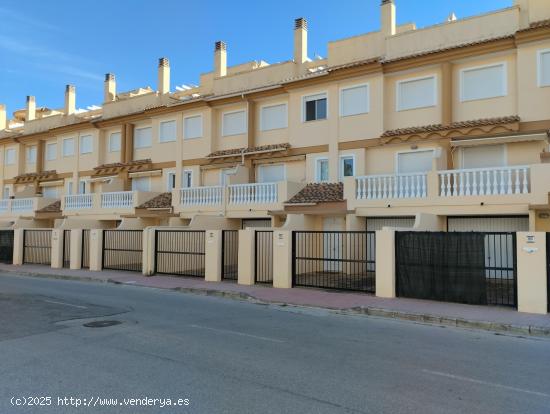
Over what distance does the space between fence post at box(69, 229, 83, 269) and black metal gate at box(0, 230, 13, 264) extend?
6.31 meters

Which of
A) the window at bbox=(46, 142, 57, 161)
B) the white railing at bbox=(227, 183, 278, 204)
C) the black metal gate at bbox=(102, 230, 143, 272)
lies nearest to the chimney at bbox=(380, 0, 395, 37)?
the white railing at bbox=(227, 183, 278, 204)

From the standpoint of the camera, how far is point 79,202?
29438mm

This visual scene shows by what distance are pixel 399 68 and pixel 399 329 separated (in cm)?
1391

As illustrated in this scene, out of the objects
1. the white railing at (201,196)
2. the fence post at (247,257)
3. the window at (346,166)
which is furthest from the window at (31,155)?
the fence post at (247,257)

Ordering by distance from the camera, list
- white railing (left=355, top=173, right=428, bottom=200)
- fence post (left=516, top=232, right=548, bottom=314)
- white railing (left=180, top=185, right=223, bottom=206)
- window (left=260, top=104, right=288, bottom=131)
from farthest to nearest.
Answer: window (left=260, top=104, right=288, bottom=131) → white railing (left=180, top=185, right=223, bottom=206) → white railing (left=355, top=173, right=428, bottom=200) → fence post (left=516, top=232, right=548, bottom=314)

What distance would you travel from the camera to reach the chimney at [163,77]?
3003 cm

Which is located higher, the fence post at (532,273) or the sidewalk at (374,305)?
the fence post at (532,273)

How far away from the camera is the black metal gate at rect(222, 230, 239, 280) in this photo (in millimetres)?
17844

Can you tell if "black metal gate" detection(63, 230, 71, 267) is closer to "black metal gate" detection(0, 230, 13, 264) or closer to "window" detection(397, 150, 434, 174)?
"black metal gate" detection(0, 230, 13, 264)

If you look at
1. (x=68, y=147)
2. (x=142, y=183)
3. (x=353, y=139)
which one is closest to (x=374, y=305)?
(x=353, y=139)

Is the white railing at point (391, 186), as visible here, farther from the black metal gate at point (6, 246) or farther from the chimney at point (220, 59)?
the black metal gate at point (6, 246)

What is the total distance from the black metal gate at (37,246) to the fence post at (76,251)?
10.2ft

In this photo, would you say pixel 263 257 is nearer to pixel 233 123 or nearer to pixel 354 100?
pixel 354 100

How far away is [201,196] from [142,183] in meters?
7.54
